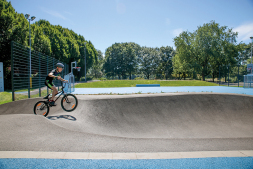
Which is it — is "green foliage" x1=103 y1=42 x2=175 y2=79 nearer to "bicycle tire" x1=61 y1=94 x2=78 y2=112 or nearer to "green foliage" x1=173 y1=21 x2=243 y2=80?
"green foliage" x1=173 y1=21 x2=243 y2=80

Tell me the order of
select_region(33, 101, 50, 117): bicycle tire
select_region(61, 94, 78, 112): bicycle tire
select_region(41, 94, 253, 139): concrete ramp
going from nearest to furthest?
select_region(33, 101, 50, 117): bicycle tire
select_region(41, 94, 253, 139): concrete ramp
select_region(61, 94, 78, 112): bicycle tire

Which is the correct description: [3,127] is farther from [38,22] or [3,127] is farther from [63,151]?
[38,22]

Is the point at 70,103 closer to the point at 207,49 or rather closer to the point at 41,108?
the point at 41,108

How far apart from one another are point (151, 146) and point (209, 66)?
46.7 metres

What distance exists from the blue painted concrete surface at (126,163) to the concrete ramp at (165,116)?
2.89 m

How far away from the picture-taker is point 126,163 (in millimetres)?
3188

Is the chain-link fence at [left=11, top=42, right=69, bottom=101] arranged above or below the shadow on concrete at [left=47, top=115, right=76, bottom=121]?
above

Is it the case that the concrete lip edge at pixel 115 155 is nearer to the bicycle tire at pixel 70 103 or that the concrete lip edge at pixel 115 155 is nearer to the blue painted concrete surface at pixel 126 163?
the blue painted concrete surface at pixel 126 163

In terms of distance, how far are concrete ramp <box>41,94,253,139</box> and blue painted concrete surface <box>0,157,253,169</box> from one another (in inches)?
114

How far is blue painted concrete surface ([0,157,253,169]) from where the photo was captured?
10.1 ft

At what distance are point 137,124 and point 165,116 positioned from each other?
188 cm

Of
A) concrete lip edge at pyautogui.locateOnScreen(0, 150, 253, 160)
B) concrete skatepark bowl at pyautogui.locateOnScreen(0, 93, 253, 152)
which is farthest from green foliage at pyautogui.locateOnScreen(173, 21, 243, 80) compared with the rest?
Result: concrete lip edge at pyautogui.locateOnScreen(0, 150, 253, 160)

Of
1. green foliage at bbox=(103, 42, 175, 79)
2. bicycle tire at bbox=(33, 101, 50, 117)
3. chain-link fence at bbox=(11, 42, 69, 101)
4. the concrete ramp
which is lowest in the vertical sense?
the concrete ramp

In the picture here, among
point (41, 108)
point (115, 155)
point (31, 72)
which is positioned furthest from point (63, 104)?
point (31, 72)
